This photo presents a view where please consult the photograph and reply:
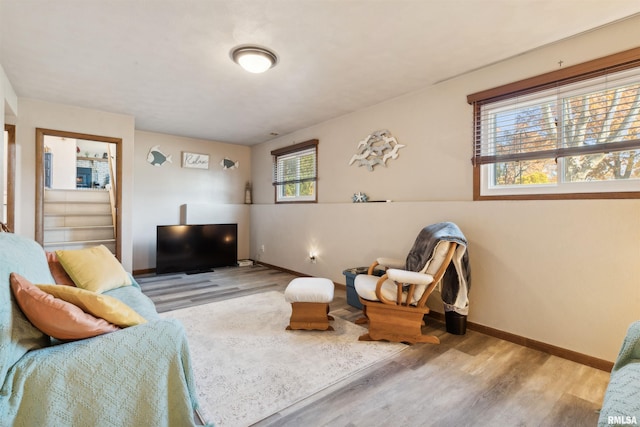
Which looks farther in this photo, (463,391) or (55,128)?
(55,128)

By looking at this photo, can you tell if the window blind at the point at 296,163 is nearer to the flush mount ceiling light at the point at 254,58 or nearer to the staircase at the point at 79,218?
the flush mount ceiling light at the point at 254,58

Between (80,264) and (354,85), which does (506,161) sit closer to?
(354,85)

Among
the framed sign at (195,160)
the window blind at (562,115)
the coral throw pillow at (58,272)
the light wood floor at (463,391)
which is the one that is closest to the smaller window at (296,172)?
the framed sign at (195,160)

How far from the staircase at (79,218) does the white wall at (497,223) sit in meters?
3.97

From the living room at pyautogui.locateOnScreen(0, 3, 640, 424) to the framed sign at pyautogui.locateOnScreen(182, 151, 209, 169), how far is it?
108 mm

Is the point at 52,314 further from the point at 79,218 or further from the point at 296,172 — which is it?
the point at 79,218

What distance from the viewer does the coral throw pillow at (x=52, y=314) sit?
1209mm

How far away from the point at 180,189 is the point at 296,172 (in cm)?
222

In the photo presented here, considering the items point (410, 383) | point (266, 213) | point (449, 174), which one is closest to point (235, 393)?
point (410, 383)

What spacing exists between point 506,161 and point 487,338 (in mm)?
1614

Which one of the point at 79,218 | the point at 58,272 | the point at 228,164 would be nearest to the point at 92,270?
the point at 58,272

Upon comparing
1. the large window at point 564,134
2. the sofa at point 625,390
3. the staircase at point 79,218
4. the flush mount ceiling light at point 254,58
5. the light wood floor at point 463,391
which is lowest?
the light wood floor at point 463,391

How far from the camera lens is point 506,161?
265cm

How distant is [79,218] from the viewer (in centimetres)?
517
